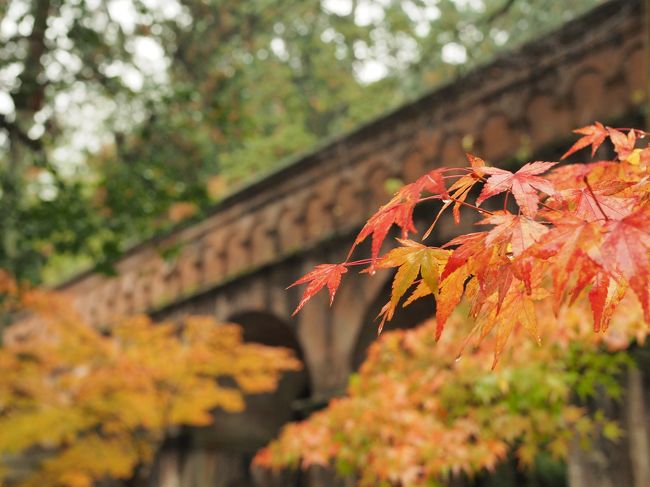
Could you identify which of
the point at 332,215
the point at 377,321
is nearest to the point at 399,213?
the point at 332,215

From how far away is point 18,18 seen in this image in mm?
6684

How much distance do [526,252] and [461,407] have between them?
3978 millimetres

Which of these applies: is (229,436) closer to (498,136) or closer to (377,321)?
(377,321)

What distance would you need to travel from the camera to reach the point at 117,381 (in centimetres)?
917

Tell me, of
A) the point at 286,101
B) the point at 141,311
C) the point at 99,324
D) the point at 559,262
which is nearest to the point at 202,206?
the point at 141,311

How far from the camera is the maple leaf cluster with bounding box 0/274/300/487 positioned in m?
8.99

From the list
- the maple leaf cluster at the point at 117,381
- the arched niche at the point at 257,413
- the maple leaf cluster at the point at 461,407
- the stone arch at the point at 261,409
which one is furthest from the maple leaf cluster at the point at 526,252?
the stone arch at the point at 261,409

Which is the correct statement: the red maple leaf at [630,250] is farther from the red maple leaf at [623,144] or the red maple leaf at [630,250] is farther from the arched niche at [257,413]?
the arched niche at [257,413]

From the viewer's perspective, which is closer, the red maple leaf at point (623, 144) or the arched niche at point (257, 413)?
the red maple leaf at point (623, 144)

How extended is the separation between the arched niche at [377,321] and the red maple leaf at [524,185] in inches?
235

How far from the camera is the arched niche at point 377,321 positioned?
822 cm

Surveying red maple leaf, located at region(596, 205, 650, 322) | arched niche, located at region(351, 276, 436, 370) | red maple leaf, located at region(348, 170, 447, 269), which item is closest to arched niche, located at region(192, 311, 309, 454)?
arched niche, located at region(351, 276, 436, 370)

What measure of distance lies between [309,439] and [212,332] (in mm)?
3545

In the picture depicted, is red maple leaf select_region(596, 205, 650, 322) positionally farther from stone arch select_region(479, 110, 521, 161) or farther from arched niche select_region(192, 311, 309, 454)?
arched niche select_region(192, 311, 309, 454)
